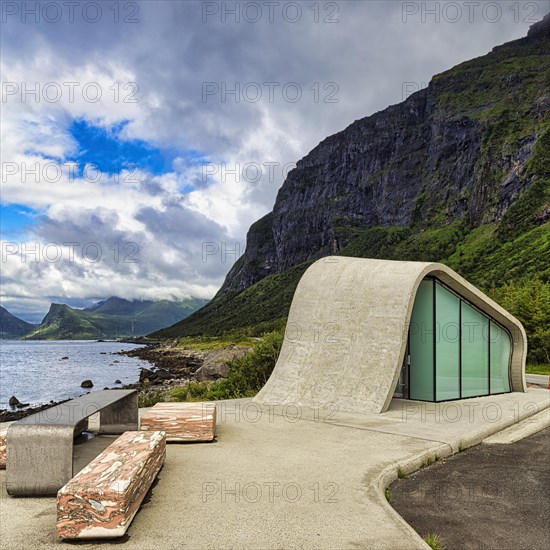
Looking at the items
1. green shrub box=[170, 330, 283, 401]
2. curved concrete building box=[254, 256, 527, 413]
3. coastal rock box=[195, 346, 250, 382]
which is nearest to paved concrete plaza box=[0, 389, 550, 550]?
curved concrete building box=[254, 256, 527, 413]

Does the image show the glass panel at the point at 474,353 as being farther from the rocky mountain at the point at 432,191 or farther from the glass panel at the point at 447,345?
the rocky mountain at the point at 432,191

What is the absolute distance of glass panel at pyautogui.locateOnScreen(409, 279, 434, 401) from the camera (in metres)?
12.5

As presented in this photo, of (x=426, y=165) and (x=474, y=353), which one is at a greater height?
(x=426, y=165)

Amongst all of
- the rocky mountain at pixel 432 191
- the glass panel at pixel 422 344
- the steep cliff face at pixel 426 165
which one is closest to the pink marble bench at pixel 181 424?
the glass panel at pixel 422 344

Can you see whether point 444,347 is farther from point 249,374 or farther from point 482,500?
point 482,500

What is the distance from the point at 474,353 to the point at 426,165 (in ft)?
423

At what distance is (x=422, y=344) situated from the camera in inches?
496

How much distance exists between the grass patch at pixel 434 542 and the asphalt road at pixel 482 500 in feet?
0.21

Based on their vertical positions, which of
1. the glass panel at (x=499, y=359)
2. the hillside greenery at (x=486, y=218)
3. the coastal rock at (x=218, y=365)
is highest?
the hillside greenery at (x=486, y=218)

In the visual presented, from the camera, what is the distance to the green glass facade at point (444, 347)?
12.5 meters

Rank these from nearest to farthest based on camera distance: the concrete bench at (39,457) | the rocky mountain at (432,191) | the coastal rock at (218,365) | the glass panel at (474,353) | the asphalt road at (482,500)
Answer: the asphalt road at (482,500)
the concrete bench at (39,457)
the glass panel at (474,353)
the coastal rock at (218,365)
the rocky mountain at (432,191)

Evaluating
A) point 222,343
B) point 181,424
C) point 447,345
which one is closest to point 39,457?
point 181,424

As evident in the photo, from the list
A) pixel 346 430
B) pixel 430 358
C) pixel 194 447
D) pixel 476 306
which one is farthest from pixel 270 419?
pixel 476 306

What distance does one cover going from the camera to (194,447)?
7.46 meters
